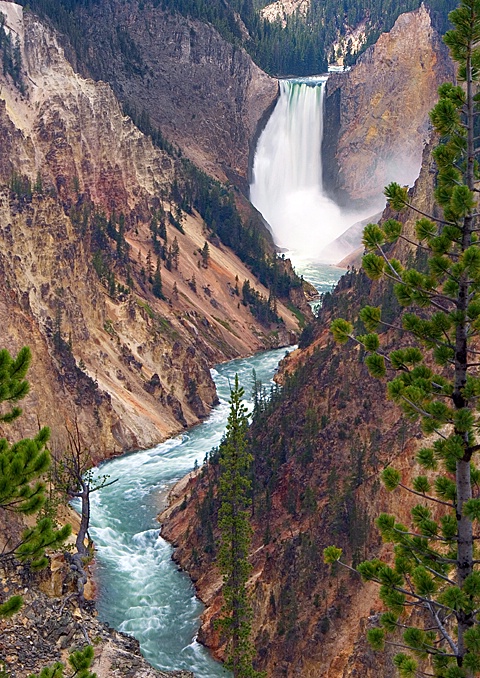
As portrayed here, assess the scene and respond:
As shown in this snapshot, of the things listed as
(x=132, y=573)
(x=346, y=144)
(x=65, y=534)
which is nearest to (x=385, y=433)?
(x=132, y=573)

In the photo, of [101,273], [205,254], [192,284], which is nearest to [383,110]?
[205,254]

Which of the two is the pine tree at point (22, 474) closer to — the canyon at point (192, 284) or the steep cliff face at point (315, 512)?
the canyon at point (192, 284)

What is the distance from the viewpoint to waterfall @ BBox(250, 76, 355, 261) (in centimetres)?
11600

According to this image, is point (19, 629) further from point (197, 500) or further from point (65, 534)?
point (197, 500)

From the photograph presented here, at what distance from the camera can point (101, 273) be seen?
5900 centimetres

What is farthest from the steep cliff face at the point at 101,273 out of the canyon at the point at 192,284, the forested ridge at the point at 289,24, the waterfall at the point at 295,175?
the waterfall at the point at 295,175

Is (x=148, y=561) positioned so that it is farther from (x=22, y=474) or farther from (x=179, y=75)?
(x=179, y=75)

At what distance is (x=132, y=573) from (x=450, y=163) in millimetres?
23452

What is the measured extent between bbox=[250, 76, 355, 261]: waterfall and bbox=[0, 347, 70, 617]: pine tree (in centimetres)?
9833

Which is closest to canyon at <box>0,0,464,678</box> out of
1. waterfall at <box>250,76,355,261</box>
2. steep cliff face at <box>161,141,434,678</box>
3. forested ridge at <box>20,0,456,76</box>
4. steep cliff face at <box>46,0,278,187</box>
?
steep cliff face at <box>161,141,434,678</box>

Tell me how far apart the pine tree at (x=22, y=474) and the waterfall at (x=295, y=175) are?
98.3 metres

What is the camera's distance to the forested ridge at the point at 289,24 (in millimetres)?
97344

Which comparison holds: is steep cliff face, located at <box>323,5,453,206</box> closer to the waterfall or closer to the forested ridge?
the waterfall

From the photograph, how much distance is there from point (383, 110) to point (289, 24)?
39.6 metres
